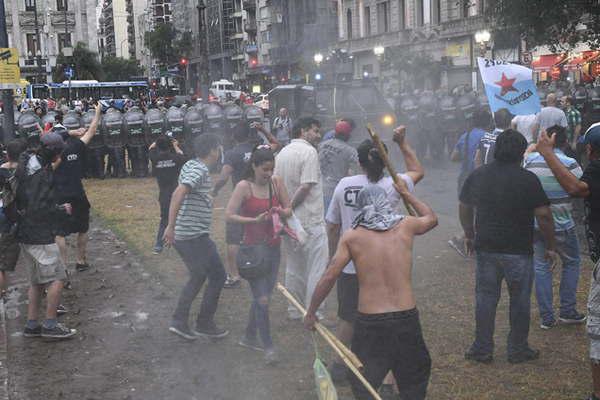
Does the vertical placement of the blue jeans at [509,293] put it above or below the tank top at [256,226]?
below

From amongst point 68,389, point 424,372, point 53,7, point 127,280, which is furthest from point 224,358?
point 53,7

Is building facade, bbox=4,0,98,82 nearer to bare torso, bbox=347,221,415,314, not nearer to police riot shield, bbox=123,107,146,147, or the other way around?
police riot shield, bbox=123,107,146,147

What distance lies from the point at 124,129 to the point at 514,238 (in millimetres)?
15665

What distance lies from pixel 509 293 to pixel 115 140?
615 inches

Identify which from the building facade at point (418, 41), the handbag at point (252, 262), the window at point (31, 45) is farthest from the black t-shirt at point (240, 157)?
the window at point (31, 45)

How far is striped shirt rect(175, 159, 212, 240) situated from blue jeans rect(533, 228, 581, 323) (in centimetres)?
272

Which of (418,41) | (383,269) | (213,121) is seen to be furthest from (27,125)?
(418,41)

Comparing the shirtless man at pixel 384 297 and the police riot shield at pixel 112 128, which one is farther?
the police riot shield at pixel 112 128

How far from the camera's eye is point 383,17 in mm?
54469

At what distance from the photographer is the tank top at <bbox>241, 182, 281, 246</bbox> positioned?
642cm

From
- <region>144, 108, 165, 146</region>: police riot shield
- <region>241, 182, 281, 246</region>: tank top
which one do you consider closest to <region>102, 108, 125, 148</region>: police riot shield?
<region>144, 108, 165, 146</region>: police riot shield

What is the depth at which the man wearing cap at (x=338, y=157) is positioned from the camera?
7.66 meters

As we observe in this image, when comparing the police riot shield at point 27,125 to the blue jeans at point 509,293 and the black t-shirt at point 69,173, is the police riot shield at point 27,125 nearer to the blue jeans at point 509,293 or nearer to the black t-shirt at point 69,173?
the black t-shirt at point 69,173

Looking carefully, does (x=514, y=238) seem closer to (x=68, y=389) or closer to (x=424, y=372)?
(x=424, y=372)
